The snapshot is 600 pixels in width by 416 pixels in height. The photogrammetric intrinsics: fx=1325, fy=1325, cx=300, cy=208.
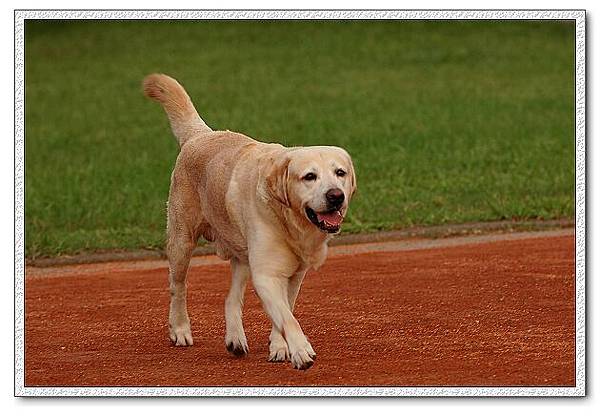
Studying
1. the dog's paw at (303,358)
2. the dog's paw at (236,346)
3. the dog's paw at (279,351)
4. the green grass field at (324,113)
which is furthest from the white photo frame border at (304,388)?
the green grass field at (324,113)

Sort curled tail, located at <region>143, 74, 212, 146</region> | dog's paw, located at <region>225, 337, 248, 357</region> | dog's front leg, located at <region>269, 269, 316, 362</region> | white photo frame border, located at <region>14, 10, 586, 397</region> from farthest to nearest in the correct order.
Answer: curled tail, located at <region>143, 74, 212, 146</region> → dog's paw, located at <region>225, 337, 248, 357</region> → dog's front leg, located at <region>269, 269, 316, 362</region> → white photo frame border, located at <region>14, 10, 586, 397</region>

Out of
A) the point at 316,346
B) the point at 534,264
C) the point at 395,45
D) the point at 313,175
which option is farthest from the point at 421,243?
the point at 395,45

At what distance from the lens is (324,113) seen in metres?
21.6

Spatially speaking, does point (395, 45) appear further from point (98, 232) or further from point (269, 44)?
point (98, 232)

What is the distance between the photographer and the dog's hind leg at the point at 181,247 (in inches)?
311

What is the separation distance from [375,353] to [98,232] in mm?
5870

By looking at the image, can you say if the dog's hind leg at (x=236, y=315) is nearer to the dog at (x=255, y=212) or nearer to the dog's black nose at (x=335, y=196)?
the dog at (x=255, y=212)

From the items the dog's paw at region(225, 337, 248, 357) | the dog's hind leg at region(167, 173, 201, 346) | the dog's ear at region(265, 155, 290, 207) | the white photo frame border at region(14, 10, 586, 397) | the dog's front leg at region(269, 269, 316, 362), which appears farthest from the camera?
the dog's hind leg at region(167, 173, 201, 346)

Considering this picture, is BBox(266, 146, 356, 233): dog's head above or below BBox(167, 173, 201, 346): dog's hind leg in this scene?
above

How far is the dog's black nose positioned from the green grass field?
6.03m

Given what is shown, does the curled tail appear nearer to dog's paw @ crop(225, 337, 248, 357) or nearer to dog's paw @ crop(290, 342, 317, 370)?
dog's paw @ crop(225, 337, 248, 357)

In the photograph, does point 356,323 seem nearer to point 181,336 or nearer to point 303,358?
point 181,336

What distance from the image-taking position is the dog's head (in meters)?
6.45

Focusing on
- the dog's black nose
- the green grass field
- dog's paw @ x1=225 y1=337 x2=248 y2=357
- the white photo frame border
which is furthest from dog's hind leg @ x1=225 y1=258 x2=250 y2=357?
the green grass field
